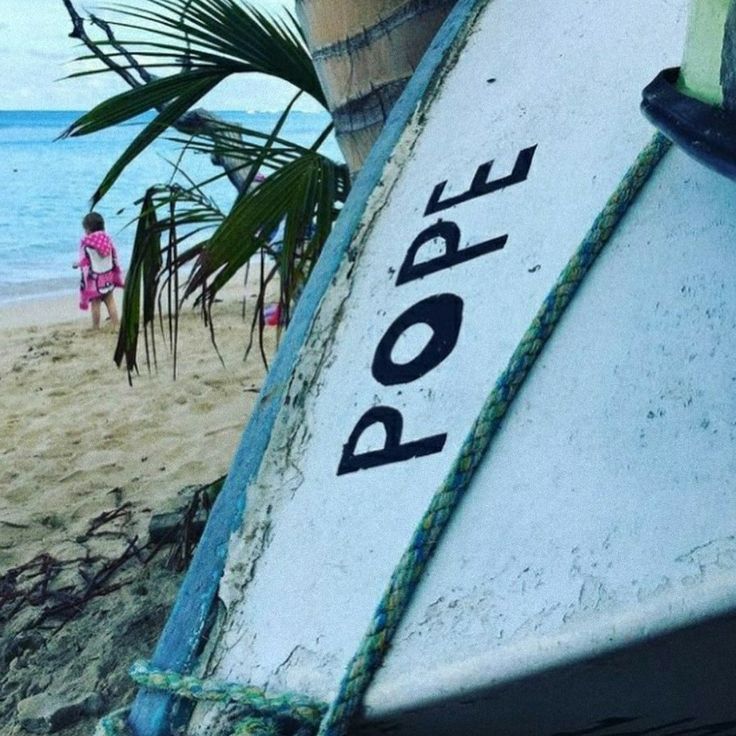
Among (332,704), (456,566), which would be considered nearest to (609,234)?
(456,566)

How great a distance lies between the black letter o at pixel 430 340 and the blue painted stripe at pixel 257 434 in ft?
0.66

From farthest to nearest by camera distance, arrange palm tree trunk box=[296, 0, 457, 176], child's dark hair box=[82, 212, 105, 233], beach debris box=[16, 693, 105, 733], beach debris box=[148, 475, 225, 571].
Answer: child's dark hair box=[82, 212, 105, 233]
beach debris box=[148, 475, 225, 571]
beach debris box=[16, 693, 105, 733]
palm tree trunk box=[296, 0, 457, 176]

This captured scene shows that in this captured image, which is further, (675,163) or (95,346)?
(95,346)

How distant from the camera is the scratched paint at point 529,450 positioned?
118 centimetres

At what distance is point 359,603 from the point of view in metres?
1.35

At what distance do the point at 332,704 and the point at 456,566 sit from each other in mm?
228

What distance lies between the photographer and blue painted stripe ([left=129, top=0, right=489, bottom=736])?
4.82 feet

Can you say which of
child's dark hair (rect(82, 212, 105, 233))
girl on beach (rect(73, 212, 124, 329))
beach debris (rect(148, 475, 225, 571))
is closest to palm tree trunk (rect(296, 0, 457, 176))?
beach debris (rect(148, 475, 225, 571))

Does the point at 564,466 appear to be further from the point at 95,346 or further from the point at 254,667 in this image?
the point at 95,346

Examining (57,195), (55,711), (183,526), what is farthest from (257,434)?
(57,195)

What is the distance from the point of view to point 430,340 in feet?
5.34

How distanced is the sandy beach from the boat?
4.41ft

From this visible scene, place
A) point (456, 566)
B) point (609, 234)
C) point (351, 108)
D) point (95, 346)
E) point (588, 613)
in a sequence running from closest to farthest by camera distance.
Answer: point (588, 613), point (456, 566), point (609, 234), point (351, 108), point (95, 346)

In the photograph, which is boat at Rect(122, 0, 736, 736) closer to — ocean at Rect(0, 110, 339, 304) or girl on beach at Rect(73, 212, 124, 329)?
ocean at Rect(0, 110, 339, 304)
